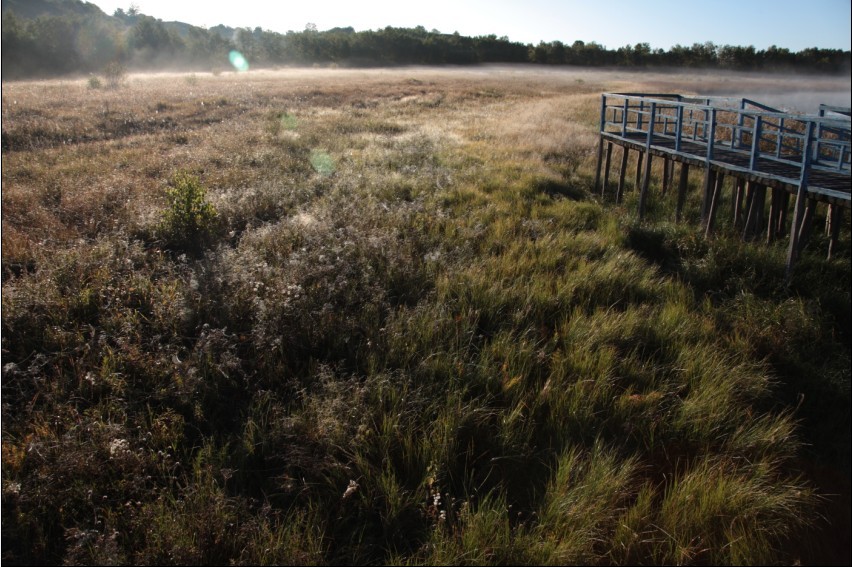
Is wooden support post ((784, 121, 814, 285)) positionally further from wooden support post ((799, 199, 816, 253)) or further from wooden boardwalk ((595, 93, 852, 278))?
wooden support post ((799, 199, 816, 253))

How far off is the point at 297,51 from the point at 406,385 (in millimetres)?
89050

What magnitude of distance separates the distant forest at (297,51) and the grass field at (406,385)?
52.5m

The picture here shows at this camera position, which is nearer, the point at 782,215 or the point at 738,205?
the point at 782,215

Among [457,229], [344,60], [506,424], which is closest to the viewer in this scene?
[506,424]

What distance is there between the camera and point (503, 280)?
621 cm

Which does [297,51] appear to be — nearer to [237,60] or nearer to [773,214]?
[237,60]

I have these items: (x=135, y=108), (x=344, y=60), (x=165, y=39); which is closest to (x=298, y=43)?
(x=344, y=60)

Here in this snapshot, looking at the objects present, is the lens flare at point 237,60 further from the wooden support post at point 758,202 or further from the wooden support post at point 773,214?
the wooden support post at point 773,214

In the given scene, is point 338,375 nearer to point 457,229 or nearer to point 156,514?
point 156,514

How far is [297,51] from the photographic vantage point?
271 feet

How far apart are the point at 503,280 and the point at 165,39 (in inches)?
3358

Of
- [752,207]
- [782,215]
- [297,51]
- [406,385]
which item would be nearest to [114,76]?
[752,207]

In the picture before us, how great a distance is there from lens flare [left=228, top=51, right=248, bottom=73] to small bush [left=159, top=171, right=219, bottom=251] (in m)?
77.8

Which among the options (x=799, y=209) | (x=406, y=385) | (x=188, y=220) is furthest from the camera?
(x=188, y=220)
